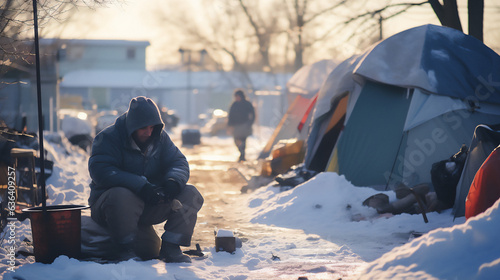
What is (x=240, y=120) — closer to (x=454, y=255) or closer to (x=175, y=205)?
(x=175, y=205)

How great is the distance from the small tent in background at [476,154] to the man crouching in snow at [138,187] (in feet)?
10.9

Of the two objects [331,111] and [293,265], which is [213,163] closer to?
[331,111]

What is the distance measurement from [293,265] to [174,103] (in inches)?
1969

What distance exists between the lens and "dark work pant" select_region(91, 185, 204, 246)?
5.34 meters

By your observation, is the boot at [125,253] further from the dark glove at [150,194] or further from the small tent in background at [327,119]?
the small tent in background at [327,119]

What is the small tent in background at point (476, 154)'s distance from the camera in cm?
691

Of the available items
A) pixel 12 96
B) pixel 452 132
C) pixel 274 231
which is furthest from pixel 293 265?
pixel 12 96

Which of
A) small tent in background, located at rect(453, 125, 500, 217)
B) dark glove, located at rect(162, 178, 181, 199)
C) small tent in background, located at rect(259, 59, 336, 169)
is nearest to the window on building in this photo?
small tent in background, located at rect(259, 59, 336, 169)

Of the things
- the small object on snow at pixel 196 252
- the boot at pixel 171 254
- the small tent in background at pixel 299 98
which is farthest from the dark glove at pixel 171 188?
the small tent in background at pixel 299 98

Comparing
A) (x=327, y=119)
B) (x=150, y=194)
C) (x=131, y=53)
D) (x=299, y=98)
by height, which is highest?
(x=131, y=53)

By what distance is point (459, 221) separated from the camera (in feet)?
23.4

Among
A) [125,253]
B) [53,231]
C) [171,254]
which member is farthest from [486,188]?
[53,231]

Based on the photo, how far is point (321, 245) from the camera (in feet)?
22.0

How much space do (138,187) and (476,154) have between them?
3.97m
